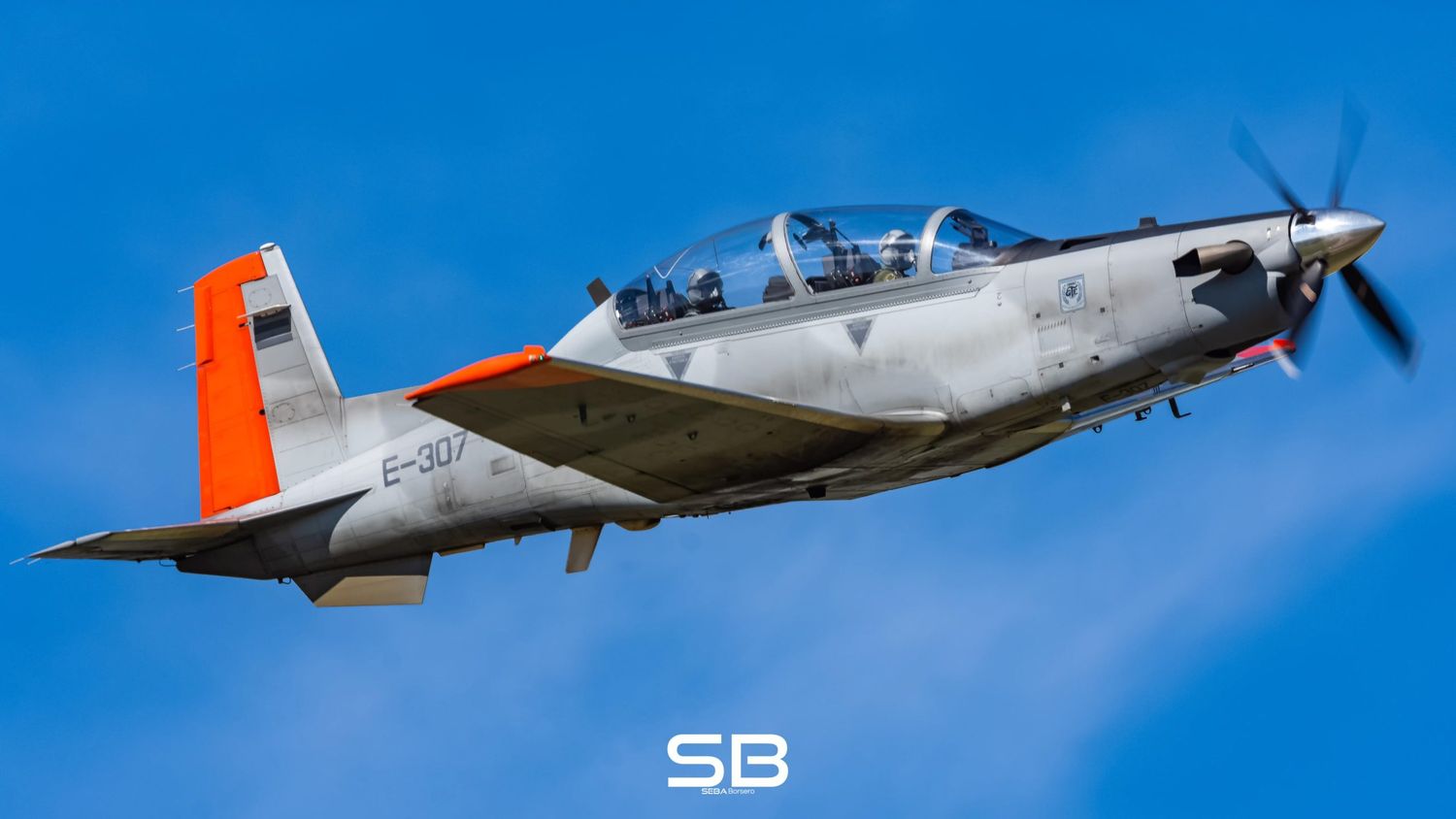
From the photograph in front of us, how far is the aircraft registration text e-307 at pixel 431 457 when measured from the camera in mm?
17891

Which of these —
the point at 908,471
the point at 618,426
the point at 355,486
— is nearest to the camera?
the point at 618,426

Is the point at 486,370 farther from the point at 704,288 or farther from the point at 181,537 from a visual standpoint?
the point at 181,537

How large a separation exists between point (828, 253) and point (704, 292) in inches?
46.7

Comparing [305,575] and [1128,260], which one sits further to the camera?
[305,575]

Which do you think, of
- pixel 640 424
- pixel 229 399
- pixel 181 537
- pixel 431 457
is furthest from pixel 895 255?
pixel 229 399

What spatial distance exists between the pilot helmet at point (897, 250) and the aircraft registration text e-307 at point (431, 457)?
15.4 ft

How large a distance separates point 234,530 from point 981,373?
8.27m

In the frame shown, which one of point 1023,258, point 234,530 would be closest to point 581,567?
point 234,530

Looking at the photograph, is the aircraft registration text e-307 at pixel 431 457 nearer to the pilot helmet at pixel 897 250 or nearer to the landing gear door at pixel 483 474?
the landing gear door at pixel 483 474

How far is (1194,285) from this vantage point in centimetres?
1475

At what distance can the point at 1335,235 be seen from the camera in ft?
47.1

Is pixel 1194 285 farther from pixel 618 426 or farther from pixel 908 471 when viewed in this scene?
pixel 618 426

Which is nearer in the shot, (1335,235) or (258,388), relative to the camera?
(1335,235)

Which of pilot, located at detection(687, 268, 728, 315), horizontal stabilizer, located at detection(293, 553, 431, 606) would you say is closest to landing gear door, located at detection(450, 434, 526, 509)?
horizontal stabilizer, located at detection(293, 553, 431, 606)
